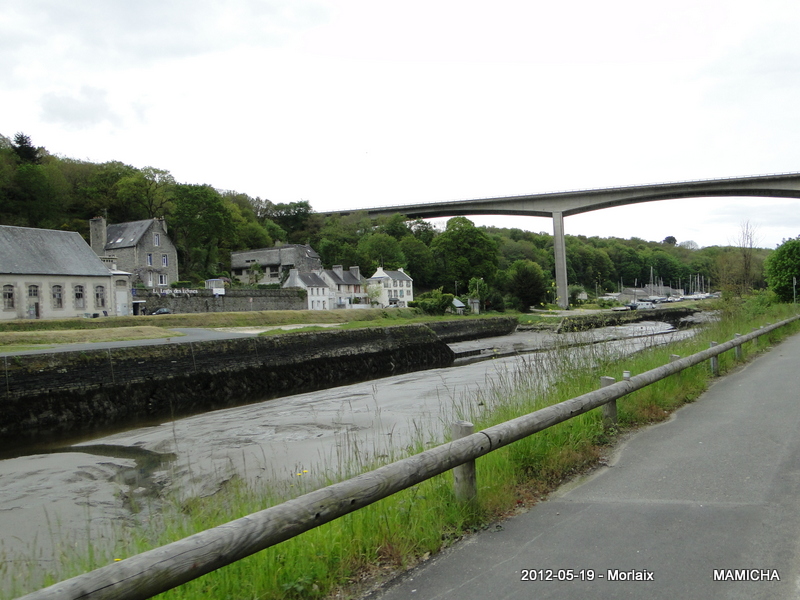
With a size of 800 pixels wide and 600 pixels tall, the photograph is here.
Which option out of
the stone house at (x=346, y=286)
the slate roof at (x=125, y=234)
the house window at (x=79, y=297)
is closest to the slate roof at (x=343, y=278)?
the stone house at (x=346, y=286)

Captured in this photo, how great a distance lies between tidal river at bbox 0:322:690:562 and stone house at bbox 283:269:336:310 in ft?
175

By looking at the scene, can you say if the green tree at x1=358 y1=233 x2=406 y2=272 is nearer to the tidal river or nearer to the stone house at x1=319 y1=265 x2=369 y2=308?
the stone house at x1=319 y1=265 x2=369 y2=308

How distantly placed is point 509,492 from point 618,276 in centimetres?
17124

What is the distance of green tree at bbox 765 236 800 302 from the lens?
39.2 meters

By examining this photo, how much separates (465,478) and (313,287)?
225 feet

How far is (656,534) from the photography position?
4102 mm

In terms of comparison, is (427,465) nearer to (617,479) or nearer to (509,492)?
(509,492)

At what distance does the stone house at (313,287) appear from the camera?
71250mm

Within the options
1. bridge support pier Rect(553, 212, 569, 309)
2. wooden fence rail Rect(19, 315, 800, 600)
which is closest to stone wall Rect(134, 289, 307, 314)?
bridge support pier Rect(553, 212, 569, 309)

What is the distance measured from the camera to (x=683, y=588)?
3.34m

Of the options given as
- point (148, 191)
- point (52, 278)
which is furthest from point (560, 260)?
point (52, 278)

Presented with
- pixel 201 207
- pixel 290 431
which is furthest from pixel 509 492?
pixel 201 207

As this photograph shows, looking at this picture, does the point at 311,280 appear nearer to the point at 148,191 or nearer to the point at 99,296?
the point at 148,191

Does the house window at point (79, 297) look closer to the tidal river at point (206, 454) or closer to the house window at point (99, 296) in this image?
the house window at point (99, 296)
